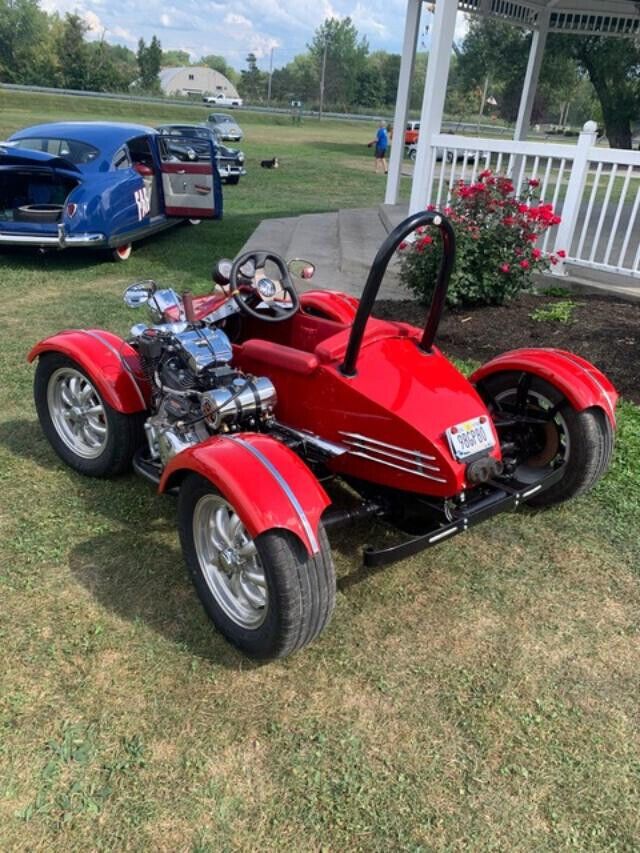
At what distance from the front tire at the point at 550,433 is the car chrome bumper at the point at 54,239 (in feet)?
20.6

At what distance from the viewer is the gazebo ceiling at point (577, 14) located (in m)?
11.5

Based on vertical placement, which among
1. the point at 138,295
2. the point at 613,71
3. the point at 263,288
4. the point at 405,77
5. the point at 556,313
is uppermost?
the point at 613,71

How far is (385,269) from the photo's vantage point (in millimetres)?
2611

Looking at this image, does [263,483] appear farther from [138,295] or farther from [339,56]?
[339,56]

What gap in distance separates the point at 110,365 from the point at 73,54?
8694 centimetres

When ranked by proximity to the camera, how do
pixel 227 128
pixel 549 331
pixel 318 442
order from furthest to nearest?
pixel 227 128 < pixel 549 331 < pixel 318 442

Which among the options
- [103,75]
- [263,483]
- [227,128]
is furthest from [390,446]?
[103,75]

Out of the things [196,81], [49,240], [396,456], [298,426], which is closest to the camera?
[396,456]

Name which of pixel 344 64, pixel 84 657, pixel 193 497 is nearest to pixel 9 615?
pixel 84 657

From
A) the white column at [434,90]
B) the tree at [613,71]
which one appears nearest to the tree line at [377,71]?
the tree at [613,71]

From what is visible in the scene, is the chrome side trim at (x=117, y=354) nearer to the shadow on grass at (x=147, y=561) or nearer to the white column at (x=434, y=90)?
the shadow on grass at (x=147, y=561)

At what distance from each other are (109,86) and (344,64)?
50.6m

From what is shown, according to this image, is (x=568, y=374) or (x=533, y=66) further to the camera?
(x=533, y=66)

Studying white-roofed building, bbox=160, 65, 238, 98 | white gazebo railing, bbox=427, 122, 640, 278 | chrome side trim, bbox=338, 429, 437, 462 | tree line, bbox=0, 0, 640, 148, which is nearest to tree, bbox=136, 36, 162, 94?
tree line, bbox=0, 0, 640, 148
